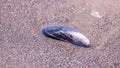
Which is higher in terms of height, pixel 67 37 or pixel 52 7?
pixel 52 7

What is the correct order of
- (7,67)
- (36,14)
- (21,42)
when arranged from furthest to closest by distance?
1. (36,14)
2. (21,42)
3. (7,67)

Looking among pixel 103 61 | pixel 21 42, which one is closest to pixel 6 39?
pixel 21 42

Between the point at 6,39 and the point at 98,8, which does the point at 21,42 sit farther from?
the point at 98,8
